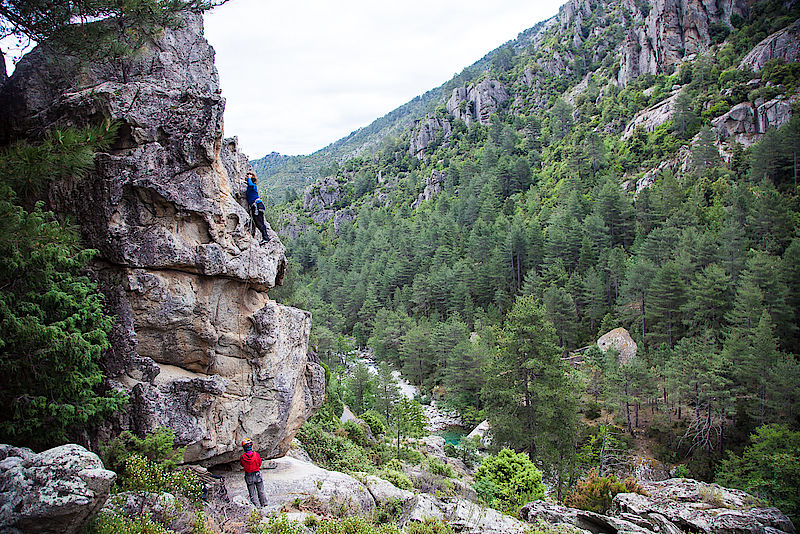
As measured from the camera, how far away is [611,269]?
44.1 meters

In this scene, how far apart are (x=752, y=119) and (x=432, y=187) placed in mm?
59665

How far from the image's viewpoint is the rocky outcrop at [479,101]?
128m

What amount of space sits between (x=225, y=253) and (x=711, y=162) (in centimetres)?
6313

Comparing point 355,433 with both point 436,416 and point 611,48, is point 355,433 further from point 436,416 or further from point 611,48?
point 611,48

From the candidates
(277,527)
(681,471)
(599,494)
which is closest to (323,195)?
(681,471)

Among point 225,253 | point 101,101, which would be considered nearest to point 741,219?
point 225,253

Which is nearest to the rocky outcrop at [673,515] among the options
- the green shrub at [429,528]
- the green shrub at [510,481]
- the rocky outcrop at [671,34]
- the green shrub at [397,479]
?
Result: the green shrub at [510,481]

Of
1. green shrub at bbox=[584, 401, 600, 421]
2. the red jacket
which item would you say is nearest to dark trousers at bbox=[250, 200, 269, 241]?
the red jacket

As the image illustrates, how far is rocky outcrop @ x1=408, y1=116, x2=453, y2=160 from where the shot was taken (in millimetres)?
126750

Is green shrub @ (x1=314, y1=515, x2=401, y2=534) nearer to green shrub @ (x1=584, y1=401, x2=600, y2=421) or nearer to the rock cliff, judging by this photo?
the rock cliff

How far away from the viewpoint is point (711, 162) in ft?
179

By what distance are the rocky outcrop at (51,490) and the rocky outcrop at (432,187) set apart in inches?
3792

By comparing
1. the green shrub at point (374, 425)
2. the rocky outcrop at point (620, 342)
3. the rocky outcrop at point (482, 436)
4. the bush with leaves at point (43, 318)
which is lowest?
the rocky outcrop at point (482, 436)

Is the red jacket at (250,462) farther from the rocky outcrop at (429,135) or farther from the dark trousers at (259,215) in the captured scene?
the rocky outcrop at (429,135)
